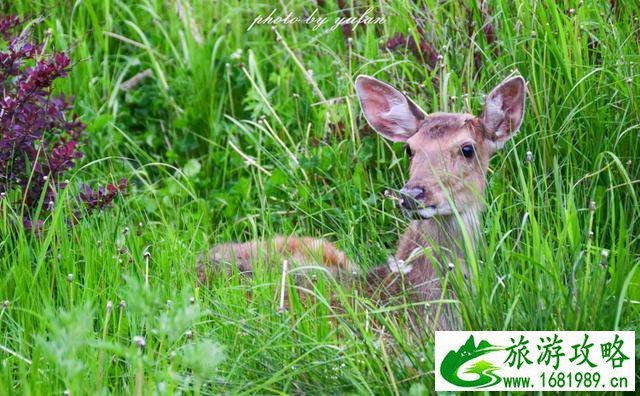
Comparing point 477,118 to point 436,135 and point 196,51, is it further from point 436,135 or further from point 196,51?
point 196,51

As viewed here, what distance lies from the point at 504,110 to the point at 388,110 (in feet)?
1.71

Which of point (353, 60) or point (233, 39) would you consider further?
point (233, 39)

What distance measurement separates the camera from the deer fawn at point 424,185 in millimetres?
4172

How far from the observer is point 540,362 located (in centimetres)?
303

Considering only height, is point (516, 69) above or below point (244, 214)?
above

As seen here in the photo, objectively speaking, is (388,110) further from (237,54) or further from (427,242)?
(237,54)

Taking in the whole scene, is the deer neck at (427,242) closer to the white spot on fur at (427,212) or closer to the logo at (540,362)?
the white spot on fur at (427,212)

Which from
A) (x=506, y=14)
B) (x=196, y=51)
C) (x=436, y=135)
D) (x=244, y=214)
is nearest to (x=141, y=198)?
(x=244, y=214)

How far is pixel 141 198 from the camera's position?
5.31m

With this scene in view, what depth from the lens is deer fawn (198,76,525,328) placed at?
417 centimetres

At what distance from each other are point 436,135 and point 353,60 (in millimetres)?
1330

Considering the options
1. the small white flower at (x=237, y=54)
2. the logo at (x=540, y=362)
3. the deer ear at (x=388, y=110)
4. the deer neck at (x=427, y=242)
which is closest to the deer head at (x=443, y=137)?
the deer ear at (x=388, y=110)

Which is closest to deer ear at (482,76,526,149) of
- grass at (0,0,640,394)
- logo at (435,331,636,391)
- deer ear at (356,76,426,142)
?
grass at (0,0,640,394)

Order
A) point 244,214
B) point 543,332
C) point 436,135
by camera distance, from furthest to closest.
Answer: point 244,214, point 436,135, point 543,332
